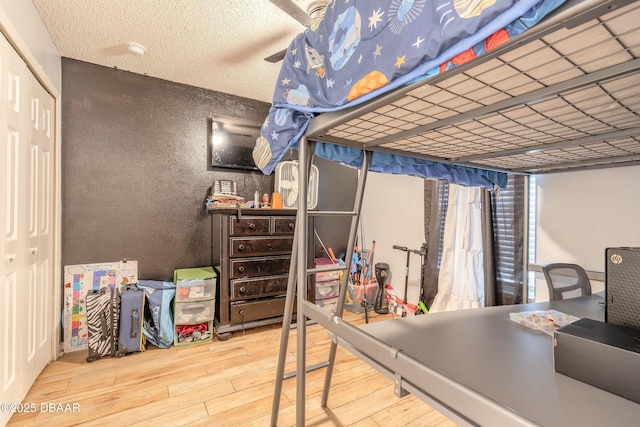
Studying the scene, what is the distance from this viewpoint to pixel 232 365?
6.97 ft

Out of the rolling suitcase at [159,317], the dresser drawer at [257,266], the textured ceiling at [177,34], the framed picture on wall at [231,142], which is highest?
the textured ceiling at [177,34]

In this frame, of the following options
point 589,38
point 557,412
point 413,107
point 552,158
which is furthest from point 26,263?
point 552,158

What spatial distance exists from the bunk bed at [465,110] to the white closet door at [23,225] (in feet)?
4.73

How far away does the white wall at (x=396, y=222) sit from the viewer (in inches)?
122

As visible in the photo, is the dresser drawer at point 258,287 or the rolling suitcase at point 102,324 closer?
the rolling suitcase at point 102,324

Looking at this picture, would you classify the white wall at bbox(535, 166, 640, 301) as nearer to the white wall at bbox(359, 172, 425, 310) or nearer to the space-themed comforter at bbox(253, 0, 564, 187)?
the white wall at bbox(359, 172, 425, 310)

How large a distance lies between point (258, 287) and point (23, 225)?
1673 mm

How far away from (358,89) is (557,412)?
2.75ft

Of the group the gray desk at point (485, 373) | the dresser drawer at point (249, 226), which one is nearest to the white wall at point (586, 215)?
the gray desk at point (485, 373)

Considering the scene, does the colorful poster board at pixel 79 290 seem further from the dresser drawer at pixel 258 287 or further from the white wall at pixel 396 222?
the white wall at pixel 396 222

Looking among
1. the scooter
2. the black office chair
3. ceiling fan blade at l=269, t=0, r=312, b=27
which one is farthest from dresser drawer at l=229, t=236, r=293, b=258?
the black office chair

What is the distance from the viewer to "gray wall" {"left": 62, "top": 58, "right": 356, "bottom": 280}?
2.44 metres

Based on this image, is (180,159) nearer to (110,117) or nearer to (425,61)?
(110,117)

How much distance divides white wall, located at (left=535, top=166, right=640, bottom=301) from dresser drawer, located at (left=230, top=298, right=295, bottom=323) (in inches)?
87.0
